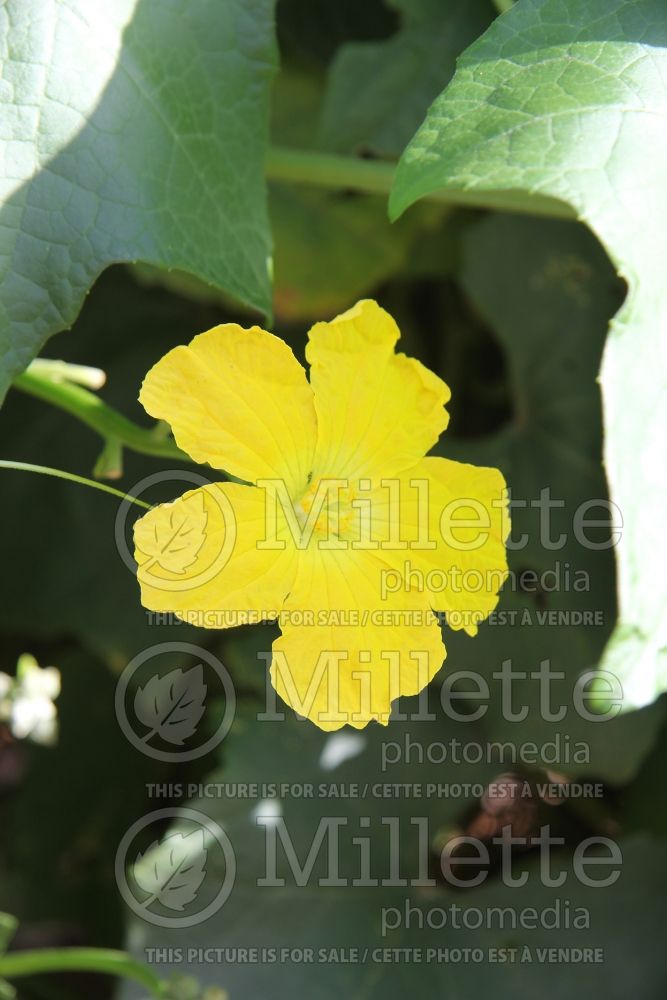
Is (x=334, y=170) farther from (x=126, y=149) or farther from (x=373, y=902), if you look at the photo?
(x=373, y=902)

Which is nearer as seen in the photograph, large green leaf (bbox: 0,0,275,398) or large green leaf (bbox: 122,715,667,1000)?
large green leaf (bbox: 0,0,275,398)

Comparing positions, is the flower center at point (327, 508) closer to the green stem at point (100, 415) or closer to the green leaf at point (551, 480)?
the green stem at point (100, 415)

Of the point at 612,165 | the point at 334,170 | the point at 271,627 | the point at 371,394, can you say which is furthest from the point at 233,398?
the point at 271,627

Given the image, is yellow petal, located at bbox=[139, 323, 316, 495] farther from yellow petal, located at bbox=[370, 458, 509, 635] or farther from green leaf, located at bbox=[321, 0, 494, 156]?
green leaf, located at bbox=[321, 0, 494, 156]

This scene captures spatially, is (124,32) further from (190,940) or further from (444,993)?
(444,993)

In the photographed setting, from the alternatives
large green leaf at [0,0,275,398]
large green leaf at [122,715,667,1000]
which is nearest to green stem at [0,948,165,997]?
large green leaf at [122,715,667,1000]

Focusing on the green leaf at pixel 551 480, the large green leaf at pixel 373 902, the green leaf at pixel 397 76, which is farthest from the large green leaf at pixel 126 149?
the large green leaf at pixel 373 902
